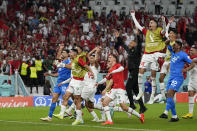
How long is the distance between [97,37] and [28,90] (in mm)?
9014

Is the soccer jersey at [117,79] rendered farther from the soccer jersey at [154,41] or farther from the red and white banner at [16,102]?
the red and white banner at [16,102]

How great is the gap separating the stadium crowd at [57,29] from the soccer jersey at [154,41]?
487 inches

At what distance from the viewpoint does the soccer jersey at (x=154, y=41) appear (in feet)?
52.5

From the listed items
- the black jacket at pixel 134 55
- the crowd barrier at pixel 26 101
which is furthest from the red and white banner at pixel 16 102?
the black jacket at pixel 134 55

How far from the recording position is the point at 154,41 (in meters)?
16.1

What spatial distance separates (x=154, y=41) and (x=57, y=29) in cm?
1852

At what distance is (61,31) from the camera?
111ft

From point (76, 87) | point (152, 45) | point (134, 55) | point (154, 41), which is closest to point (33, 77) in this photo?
point (134, 55)

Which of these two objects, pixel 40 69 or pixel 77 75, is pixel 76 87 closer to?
pixel 77 75

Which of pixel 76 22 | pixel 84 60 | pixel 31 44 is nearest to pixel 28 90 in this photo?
pixel 31 44

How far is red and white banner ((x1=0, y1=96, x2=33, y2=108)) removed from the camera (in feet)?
82.4

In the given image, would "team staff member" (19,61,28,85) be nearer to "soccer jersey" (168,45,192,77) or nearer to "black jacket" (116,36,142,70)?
"black jacket" (116,36,142,70)

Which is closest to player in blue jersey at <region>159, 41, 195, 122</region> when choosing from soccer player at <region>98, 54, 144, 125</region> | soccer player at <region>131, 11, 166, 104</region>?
Answer: soccer player at <region>131, 11, 166, 104</region>

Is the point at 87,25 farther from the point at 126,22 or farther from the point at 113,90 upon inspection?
the point at 113,90
